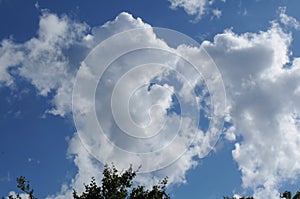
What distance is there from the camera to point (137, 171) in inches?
1128

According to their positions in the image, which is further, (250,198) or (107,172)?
(250,198)

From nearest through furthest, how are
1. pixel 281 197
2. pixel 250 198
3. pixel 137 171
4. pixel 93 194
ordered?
pixel 93 194, pixel 137 171, pixel 281 197, pixel 250 198

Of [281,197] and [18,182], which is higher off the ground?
[18,182]

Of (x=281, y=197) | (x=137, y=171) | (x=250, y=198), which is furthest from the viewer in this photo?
(x=250, y=198)

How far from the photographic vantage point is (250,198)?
1341 inches

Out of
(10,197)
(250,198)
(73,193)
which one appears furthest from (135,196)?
(250,198)

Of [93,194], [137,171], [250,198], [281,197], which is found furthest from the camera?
[250,198]

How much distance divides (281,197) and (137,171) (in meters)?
12.7

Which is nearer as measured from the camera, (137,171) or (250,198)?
(137,171)

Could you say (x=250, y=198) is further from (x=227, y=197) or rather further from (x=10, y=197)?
(x=10, y=197)

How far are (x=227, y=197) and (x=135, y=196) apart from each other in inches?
517

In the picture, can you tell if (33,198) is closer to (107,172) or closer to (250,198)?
(107,172)

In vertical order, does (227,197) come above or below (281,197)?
above

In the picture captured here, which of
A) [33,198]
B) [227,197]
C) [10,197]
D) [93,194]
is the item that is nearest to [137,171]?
[93,194]
